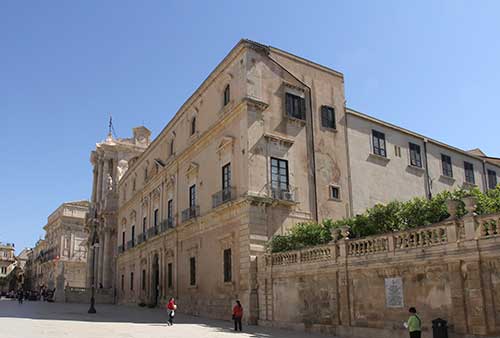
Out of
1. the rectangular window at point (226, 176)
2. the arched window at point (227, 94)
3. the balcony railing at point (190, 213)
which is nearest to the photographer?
the rectangular window at point (226, 176)

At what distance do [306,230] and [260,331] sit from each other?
14.3 feet

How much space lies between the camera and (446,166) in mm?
32469

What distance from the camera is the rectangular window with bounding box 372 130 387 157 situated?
94.5 ft

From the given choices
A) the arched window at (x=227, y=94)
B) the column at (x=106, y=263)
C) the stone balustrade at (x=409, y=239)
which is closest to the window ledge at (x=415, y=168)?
the arched window at (x=227, y=94)

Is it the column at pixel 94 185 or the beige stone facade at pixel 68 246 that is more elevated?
the column at pixel 94 185

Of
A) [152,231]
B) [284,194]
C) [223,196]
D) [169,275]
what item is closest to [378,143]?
[284,194]

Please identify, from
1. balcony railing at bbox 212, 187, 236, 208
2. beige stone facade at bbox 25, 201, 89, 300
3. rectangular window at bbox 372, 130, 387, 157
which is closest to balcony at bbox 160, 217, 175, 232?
balcony railing at bbox 212, 187, 236, 208

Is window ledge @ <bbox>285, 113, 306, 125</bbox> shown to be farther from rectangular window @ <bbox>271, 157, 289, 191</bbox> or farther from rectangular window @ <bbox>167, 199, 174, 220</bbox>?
rectangular window @ <bbox>167, 199, 174, 220</bbox>

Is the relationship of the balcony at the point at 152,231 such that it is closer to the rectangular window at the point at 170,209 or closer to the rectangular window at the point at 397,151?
the rectangular window at the point at 170,209

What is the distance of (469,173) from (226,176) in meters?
18.1

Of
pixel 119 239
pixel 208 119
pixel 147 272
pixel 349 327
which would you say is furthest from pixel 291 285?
pixel 119 239

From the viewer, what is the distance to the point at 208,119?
2822cm

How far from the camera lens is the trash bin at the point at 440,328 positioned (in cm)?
1291

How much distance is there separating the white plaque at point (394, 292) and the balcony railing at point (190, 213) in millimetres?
14210
